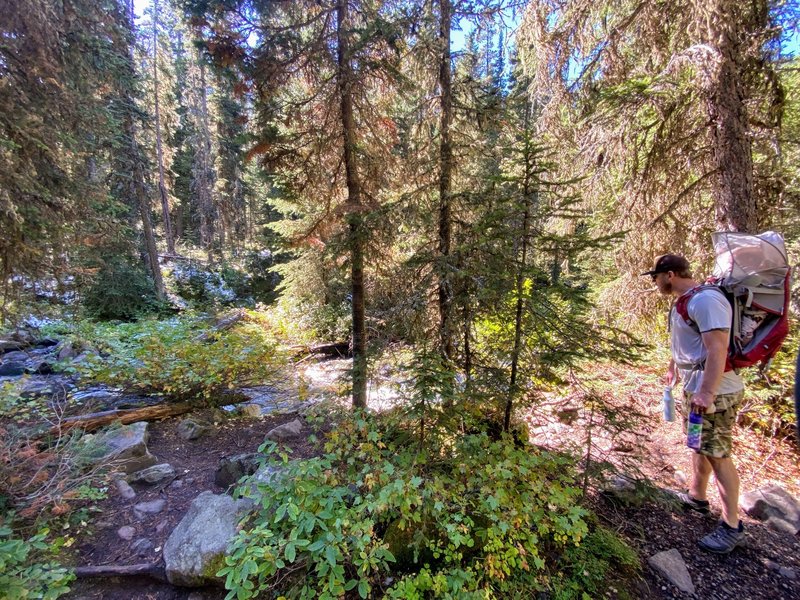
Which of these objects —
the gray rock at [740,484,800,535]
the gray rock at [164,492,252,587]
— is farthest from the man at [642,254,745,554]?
the gray rock at [164,492,252,587]

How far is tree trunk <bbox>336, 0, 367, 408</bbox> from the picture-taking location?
4059 mm

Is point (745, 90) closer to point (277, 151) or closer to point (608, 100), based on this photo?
point (608, 100)

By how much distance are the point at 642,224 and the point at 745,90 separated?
1.58 m

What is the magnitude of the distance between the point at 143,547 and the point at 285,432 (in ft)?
5.95

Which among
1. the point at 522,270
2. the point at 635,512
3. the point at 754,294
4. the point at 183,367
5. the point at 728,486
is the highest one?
the point at 522,270

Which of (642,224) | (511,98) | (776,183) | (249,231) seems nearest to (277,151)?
(511,98)

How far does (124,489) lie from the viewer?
340 cm

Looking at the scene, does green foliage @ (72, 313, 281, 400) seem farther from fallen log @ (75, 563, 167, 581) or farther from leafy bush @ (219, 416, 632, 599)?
leafy bush @ (219, 416, 632, 599)

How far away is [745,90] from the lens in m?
3.72

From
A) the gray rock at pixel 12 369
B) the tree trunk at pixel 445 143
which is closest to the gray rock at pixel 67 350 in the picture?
the gray rock at pixel 12 369

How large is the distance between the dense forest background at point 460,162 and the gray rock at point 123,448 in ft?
2.14

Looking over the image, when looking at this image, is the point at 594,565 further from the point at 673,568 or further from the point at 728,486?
the point at 728,486

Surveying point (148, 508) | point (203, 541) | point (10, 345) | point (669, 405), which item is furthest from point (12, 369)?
point (669, 405)

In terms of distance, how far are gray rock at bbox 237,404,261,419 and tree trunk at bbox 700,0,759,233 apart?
6.29 meters
